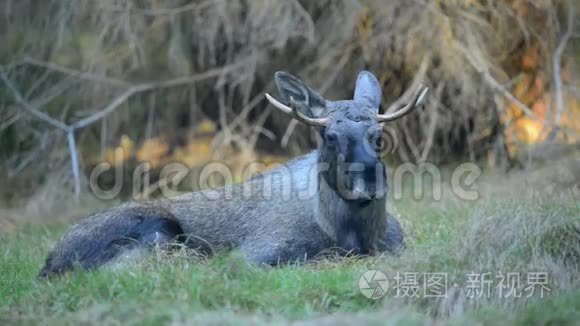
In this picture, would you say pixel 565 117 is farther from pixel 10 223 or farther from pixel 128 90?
pixel 10 223

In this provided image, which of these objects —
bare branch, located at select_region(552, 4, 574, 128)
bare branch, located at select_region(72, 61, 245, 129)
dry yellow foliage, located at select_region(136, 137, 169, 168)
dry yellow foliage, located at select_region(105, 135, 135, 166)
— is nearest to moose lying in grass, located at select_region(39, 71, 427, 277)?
bare branch, located at select_region(552, 4, 574, 128)

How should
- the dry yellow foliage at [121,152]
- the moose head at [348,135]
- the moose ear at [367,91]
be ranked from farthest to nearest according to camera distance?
1. the dry yellow foliage at [121,152]
2. the moose ear at [367,91]
3. the moose head at [348,135]

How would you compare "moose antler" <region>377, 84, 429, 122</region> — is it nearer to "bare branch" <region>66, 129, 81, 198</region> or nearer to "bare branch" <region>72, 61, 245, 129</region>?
"bare branch" <region>72, 61, 245, 129</region>

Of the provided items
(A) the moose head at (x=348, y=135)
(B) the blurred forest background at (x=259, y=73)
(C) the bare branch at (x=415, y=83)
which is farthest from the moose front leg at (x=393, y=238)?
(B) the blurred forest background at (x=259, y=73)

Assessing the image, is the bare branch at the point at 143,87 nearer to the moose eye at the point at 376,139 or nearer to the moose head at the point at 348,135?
the moose head at the point at 348,135

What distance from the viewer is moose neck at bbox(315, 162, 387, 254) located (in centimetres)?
715

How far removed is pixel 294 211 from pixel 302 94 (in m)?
0.99

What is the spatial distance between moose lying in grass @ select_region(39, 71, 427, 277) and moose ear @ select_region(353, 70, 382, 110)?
0.01 metres

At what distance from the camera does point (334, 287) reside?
236 inches

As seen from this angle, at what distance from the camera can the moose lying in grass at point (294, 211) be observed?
7008mm

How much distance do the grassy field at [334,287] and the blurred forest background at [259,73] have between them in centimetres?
508

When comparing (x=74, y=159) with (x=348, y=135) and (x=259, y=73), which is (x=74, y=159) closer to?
(x=259, y=73)

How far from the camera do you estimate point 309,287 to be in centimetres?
601

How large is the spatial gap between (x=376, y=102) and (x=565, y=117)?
5187mm
